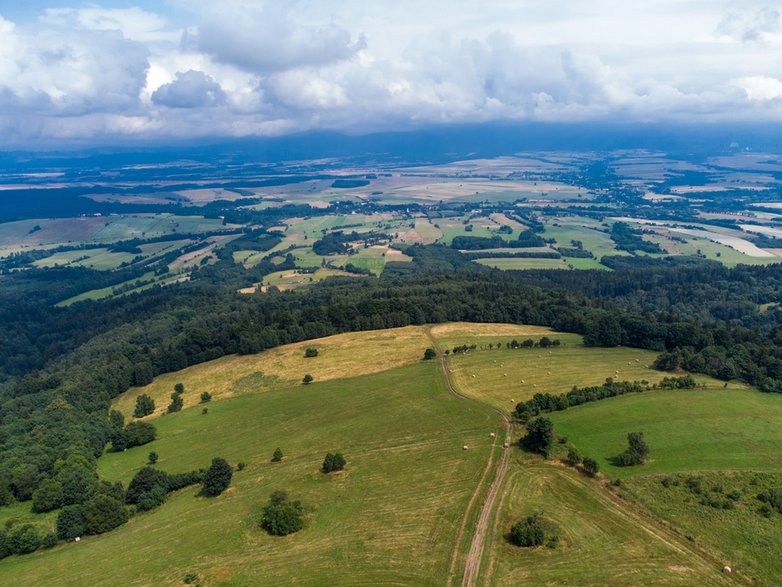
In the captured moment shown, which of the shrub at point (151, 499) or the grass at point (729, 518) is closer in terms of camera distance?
→ the grass at point (729, 518)

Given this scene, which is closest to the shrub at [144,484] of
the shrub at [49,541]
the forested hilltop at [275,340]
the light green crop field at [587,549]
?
the shrub at [49,541]

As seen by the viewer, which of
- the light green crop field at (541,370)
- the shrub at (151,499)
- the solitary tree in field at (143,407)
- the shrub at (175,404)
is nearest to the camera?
the shrub at (151,499)

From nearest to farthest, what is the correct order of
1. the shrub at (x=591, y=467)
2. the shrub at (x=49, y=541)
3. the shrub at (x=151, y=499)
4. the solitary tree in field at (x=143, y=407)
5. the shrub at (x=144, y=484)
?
1. the shrub at (x=49, y=541)
2. the shrub at (x=591, y=467)
3. the shrub at (x=151, y=499)
4. the shrub at (x=144, y=484)
5. the solitary tree in field at (x=143, y=407)

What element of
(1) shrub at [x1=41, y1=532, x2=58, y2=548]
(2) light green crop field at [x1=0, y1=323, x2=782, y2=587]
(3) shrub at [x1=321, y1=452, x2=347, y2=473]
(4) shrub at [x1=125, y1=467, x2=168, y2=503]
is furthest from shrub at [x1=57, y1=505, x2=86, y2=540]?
(3) shrub at [x1=321, y1=452, x2=347, y2=473]

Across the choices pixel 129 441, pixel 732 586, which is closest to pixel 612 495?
pixel 732 586

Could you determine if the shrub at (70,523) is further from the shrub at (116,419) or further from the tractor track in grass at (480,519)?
the tractor track in grass at (480,519)

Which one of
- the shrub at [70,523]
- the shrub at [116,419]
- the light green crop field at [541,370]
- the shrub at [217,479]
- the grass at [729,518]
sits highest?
the grass at [729,518]

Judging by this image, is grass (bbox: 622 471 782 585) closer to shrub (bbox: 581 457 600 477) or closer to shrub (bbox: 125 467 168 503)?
shrub (bbox: 581 457 600 477)
